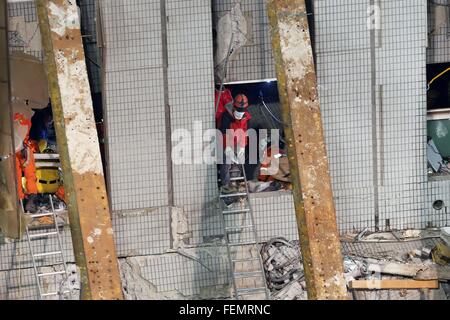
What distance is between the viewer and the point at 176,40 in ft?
40.4

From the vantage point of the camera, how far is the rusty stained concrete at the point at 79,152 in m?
9.66

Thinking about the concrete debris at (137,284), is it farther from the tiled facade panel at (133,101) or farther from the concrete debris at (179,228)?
the tiled facade panel at (133,101)

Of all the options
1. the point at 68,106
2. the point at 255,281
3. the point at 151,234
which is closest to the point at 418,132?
the point at 255,281

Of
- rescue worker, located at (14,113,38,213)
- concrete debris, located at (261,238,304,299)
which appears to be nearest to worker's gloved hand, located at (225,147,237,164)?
concrete debris, located at (261,238,304,299)

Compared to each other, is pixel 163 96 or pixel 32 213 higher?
pixel 163 96

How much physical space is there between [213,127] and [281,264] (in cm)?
183

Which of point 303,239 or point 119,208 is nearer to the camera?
point 303,239

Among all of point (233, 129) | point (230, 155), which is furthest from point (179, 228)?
point (233, 129)

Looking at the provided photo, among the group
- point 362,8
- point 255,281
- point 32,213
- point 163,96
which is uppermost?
point 362,8

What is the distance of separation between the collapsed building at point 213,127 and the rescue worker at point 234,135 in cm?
24

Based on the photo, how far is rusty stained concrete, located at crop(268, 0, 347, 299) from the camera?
9.51m

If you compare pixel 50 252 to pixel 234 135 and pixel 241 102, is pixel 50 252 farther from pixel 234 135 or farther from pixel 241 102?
pixel 241 102

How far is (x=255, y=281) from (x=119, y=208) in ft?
6.04

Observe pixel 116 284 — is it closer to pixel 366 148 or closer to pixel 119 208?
pixel 119 208
